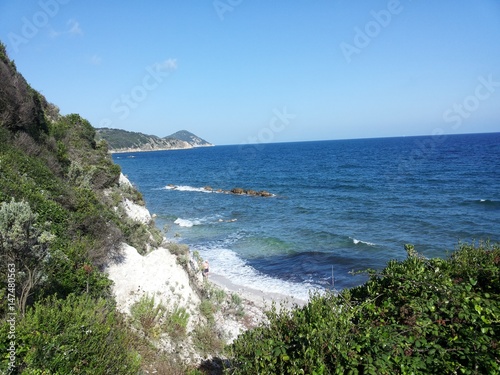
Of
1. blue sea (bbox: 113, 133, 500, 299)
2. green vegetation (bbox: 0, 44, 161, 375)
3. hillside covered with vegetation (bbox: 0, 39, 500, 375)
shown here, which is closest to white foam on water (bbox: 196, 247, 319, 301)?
blue sea (bbox: 113, 133, 500, 299)

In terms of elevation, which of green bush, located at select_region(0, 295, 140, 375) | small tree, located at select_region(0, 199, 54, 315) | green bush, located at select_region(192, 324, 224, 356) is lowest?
green bush, located at select_region(192, 324, 224, 356)

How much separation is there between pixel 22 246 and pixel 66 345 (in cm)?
223

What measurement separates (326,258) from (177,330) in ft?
51.5

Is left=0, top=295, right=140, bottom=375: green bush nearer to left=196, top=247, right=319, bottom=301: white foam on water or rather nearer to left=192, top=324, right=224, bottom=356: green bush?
left=192, top=324, right=224, bottom=356: green bush

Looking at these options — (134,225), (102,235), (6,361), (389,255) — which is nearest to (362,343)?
(6,361)

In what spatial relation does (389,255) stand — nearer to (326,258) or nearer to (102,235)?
(326,258)

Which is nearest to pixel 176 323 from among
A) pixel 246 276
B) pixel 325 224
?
pixel 246 276

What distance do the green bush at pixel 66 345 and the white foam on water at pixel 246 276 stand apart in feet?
38.9

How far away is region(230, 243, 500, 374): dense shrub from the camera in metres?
3.69

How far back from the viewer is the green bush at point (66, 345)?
4.27m

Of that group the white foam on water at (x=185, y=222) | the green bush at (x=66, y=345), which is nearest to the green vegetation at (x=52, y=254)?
the green bush at (x=66, y=345)

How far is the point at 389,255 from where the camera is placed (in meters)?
22.0

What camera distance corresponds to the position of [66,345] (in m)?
4.53

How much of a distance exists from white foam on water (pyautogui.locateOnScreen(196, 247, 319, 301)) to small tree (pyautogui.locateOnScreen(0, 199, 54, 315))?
12410 millimetres
